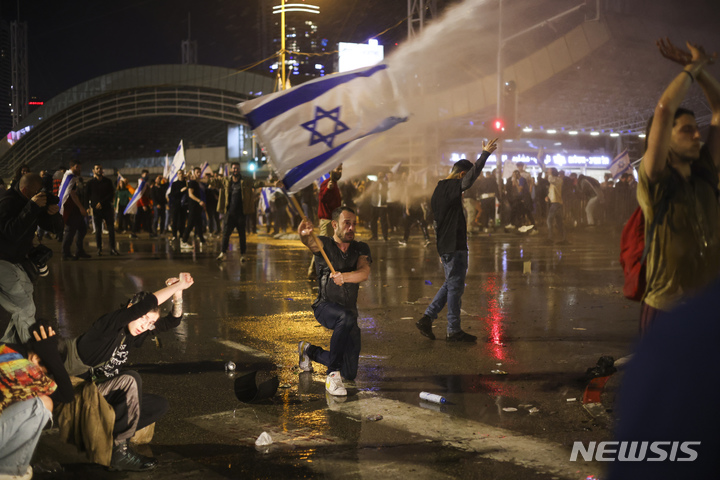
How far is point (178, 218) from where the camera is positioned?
64.0ft

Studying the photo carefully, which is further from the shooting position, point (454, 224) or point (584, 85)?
point (584, 85)

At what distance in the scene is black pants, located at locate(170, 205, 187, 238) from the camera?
63.9ft

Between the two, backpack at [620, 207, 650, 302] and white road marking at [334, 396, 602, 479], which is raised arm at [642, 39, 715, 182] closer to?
backpack at [620, 207, 650, 302]

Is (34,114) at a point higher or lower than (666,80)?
higher

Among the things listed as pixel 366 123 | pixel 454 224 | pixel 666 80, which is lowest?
pixel 454 224

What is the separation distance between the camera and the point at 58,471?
4.17m

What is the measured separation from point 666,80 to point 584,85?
410cm

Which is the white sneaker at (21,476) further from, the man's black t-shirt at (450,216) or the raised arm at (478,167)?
the raised arm at (478,167)

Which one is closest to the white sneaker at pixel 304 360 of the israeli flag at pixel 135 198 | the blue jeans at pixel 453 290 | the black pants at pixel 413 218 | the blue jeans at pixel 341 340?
the blue jeans at pixel 341 340

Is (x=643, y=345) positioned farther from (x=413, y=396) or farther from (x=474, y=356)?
(x=474, y=356)

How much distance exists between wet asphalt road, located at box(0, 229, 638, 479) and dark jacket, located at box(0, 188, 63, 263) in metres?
1.39

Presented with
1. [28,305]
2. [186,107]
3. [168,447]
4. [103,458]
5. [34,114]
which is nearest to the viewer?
[103,458]

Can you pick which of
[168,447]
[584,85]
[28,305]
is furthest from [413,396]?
[584,85]

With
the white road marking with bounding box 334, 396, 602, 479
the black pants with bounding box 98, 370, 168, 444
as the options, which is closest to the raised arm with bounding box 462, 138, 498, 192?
the white road marking with bounding box 334, 396, 602, 479
